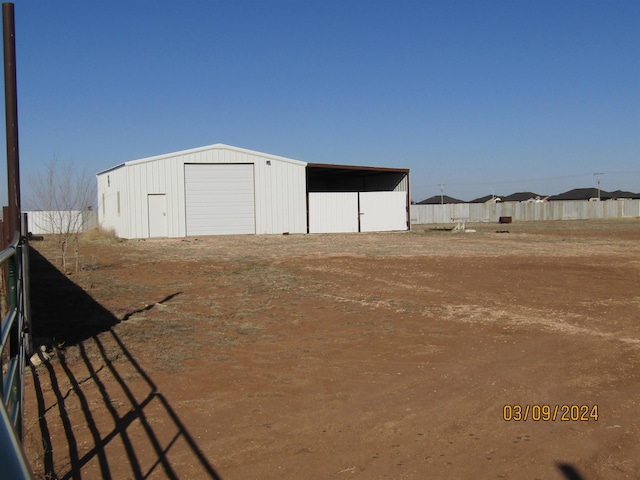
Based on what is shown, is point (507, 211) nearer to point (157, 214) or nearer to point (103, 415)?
point (157, 214)

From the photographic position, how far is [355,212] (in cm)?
3866

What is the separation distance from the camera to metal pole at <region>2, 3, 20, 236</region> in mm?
9102

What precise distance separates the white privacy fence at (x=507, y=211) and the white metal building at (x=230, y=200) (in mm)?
30439

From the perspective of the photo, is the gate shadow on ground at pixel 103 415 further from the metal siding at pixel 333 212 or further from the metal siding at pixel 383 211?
the metal siding at pixel 383 211

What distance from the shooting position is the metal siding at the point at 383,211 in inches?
1529

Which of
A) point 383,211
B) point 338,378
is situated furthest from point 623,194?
point 338,378

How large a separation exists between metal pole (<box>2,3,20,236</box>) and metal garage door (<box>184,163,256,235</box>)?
25479 millimetres

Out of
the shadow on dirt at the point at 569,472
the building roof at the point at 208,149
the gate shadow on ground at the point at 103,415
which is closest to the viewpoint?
the shadow on dirt at the point at 569,472

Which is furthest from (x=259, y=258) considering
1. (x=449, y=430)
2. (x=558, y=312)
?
(x=449, y=430)

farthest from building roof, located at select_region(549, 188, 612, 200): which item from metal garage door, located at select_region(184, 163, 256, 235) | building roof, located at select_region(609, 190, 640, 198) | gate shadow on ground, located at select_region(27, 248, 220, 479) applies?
gate shadow on ground, located at select_region(27, 248, 220, 479)

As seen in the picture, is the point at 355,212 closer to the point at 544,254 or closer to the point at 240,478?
the point at 544,254

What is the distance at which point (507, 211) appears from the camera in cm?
7012

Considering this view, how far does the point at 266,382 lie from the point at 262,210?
2918 cm

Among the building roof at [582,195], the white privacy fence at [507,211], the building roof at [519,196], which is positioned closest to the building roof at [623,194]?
the building roof at [582,195]
